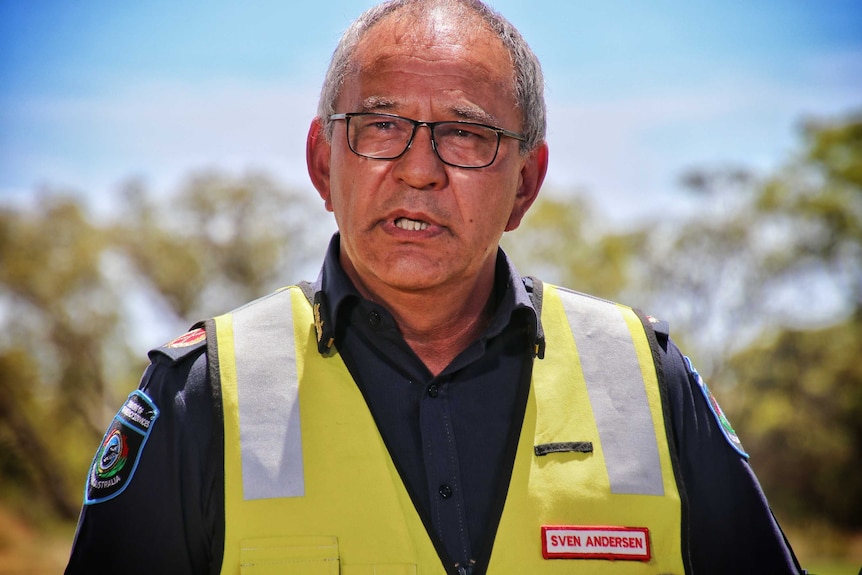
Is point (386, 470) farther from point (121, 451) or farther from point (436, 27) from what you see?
point (436, 27)

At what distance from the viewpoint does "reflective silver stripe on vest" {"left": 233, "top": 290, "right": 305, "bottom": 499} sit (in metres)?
2.17

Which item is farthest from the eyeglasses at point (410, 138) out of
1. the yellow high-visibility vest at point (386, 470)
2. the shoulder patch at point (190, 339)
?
the shoulder patch at point (190, 339)

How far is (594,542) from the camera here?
2266 mm

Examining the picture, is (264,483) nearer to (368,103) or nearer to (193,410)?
(193,410)

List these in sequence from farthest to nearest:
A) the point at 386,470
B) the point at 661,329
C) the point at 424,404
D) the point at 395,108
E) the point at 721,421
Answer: the point at 661,329
the point at 721,421
the point at 395,108
the point at 424,404
the point at 386,470

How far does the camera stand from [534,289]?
2.76 metres

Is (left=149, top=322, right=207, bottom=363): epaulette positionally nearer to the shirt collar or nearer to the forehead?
the shirt collar

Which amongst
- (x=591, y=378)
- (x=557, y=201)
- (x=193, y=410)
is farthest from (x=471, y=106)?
(x=557, y=201)

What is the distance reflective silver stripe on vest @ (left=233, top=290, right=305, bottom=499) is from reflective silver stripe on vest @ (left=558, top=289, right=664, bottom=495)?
812mm

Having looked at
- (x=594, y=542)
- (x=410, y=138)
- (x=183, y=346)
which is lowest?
(x=594, y=542)

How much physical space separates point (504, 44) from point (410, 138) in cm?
43

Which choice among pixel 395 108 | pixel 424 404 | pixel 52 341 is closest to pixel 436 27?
pixel 395 108

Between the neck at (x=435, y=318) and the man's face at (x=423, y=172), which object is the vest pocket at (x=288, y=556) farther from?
the man's face at (x=423, y=172)

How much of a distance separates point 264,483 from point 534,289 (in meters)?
1.04
